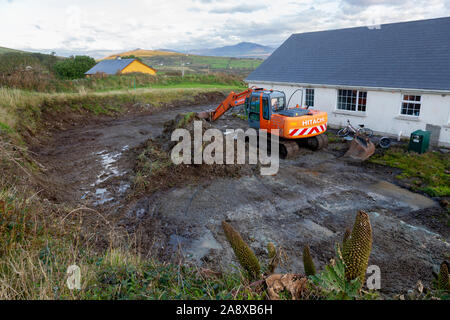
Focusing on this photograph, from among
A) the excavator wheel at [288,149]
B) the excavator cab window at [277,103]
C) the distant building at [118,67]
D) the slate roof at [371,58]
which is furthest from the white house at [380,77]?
the distant building at [118,67]

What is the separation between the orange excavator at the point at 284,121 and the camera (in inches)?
464

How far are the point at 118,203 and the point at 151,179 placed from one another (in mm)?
1462

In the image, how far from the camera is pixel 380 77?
14758mm

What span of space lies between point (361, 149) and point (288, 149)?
2.98 metres

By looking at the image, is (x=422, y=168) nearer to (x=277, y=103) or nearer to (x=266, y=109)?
(x=277, y=103)

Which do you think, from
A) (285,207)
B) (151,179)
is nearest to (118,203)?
(151,179)

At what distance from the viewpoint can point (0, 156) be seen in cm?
725

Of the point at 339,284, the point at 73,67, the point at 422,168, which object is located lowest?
the point at 422,168

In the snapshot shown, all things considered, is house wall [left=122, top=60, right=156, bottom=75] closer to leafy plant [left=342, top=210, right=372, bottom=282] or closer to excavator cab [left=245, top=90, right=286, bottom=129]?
excavator cab [left=245, top=90, right=286, bottom=129]

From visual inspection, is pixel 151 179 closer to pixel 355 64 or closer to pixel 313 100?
pixel 313 100

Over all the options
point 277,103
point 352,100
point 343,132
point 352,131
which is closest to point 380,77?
point 352,100

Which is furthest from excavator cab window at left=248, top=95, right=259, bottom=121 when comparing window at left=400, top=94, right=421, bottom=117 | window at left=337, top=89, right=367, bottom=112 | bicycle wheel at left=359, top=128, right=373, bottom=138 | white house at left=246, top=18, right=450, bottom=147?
window at left=400, top=94, right=421, bottom=117

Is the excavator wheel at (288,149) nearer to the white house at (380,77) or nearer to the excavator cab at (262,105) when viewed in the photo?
the excavator cab at (262,105)
